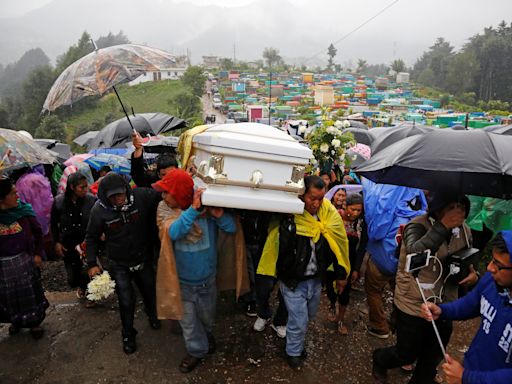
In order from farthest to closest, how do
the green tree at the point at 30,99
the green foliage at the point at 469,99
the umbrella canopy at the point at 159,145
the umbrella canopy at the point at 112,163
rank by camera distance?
the green tree at the point at 30,99 → the green foliage at the point at 469,99 → the umbrella canopy at the point at 159,145 → the umbrella canopy at the point at 112,163

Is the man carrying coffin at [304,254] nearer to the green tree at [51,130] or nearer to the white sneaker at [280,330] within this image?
the white sneaker at [280,330]

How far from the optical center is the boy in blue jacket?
5.20ft

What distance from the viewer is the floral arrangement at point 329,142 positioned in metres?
4.30

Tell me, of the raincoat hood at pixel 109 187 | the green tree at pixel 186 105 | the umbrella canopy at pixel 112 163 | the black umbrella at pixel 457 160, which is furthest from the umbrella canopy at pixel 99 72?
the green tree at pixel 186 105

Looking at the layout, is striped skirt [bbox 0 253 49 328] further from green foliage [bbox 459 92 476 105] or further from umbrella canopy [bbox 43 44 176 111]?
green foliage [bbox 459 92 476 105]

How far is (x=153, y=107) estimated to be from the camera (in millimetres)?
49125

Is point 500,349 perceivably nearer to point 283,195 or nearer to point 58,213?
point 283,195

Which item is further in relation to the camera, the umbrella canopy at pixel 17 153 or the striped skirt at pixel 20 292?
the striped skirt at pixel 20 292

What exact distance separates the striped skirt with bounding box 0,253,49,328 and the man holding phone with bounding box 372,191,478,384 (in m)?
2.98

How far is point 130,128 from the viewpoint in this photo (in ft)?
19.6

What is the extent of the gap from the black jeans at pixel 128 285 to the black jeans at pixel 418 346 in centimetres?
203

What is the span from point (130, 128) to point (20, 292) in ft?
11.6

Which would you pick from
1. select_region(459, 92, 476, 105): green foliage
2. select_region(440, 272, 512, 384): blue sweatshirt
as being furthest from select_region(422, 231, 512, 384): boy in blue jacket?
select_region(459, 92, 476, 105): green foliage

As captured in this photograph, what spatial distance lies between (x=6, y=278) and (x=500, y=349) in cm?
347
